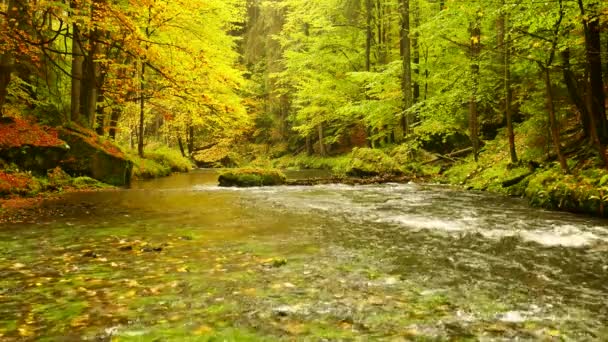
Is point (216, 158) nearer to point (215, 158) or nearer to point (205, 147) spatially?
point (215, 158)

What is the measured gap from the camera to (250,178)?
16.2 meters

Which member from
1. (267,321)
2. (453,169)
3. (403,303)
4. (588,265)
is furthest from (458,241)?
(453,169)

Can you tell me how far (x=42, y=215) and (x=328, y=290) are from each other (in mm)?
6469

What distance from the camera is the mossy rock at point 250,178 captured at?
52.9 feet

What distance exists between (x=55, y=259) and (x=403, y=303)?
391 cm

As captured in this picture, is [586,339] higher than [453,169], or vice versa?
[453,169]

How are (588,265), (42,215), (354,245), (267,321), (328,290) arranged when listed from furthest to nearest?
(42,215), (354,245), (588,265), (328,290), (267,321)

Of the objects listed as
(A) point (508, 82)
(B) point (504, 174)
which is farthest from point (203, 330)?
(A) point (508, 82)

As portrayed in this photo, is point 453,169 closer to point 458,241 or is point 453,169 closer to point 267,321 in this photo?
point 458,241

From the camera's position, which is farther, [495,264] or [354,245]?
[354,245]

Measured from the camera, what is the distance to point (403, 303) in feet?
12.3

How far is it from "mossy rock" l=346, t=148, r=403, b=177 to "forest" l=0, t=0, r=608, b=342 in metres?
0.11

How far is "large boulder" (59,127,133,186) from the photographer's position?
14.0m

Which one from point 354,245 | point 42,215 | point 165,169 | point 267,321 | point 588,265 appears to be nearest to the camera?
point 267,321
